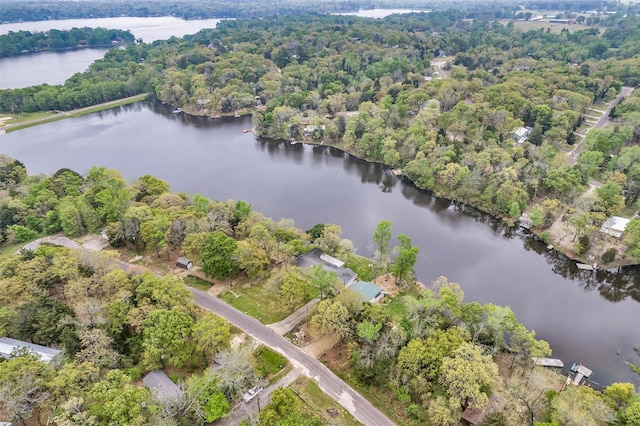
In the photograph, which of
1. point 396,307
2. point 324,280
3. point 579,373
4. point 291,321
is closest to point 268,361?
point 291,321

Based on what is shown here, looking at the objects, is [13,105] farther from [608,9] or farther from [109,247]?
[608,9]

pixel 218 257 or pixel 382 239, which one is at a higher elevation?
pixel 382 239

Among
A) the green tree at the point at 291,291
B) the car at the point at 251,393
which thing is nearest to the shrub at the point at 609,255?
the green tree at the point at 291,291

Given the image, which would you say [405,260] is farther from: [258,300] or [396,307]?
[258,300]

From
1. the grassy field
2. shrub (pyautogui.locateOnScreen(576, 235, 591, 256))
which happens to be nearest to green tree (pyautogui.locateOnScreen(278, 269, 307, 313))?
the grassy field

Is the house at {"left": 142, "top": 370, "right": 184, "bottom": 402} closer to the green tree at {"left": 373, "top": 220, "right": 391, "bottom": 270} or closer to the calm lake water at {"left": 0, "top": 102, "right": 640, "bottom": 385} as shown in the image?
the green tree at {"left": 373, "top": 220, "right": 391, "bottom": 270}
